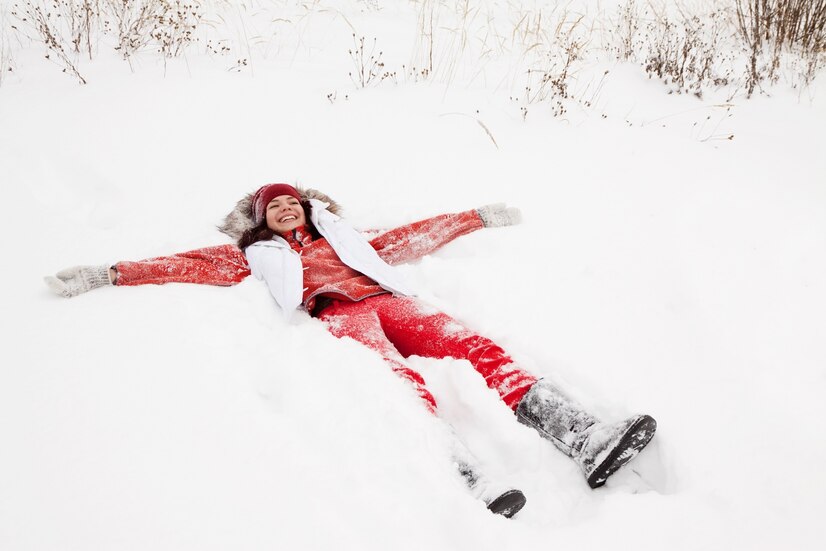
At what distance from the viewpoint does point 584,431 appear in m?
1.81

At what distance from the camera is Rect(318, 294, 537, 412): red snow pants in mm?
2031

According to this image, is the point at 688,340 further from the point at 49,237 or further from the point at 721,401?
the point at 49,237

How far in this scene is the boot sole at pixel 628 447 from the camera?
5.53ft

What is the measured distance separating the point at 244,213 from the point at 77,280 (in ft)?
3.38

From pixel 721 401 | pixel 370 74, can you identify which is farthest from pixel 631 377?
pixel 370 74

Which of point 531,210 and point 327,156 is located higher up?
point 327,156

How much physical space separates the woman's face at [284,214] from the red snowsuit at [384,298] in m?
0.07

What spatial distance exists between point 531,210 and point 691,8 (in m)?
4.57

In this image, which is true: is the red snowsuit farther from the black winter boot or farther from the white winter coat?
the black winter boot

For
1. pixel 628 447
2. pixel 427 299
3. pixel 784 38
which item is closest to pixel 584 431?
pixel 628 447

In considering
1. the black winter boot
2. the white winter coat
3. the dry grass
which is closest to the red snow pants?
the white winter coat

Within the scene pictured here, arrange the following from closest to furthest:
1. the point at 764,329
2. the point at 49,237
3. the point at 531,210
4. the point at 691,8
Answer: the point at 764,329 < the point at 49,237 < the point at 531,210 < the point at 691,8

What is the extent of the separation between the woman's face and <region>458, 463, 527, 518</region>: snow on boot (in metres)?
1.89

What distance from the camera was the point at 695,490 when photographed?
1619 mm
